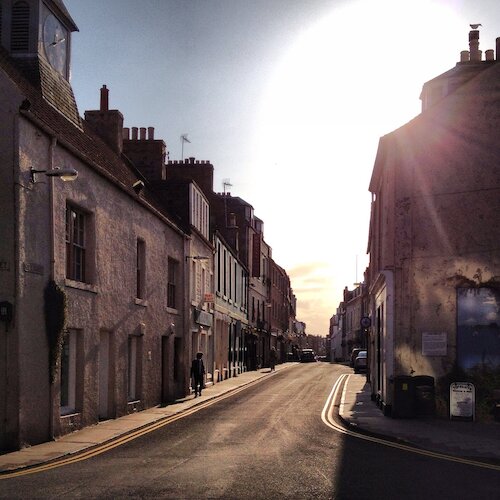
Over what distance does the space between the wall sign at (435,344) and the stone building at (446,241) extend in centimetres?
3

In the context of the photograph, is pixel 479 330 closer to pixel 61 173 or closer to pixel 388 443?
pixel 388 443

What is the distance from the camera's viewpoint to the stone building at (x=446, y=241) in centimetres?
1948

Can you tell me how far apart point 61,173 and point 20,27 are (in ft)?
25.3

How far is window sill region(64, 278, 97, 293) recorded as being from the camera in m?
16.4

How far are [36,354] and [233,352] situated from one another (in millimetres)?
31253

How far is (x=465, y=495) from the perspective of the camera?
9172 millimetres

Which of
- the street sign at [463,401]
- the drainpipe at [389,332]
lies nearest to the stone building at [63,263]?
the drainpipe at [389,332]

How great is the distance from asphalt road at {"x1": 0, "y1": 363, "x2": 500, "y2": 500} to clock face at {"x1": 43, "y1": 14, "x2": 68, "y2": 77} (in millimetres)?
10680

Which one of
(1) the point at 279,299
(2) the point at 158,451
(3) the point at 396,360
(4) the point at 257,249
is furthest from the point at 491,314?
(1) the point at 279,299

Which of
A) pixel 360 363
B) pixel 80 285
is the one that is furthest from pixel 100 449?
pixel 360 363

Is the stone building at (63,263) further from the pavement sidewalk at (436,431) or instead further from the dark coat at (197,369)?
the pavement sidewalk at (436,431)

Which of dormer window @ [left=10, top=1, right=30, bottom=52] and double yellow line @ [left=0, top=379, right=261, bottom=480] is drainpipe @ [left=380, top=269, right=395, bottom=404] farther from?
dormer window @ [left=10, top=1, right=30, bottom=52]

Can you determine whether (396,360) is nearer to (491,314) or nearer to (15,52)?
(491,314)

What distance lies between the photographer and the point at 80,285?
55.9 ft
